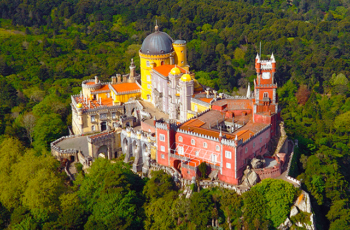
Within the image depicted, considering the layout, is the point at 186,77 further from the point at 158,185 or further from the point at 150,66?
the point at 158,185

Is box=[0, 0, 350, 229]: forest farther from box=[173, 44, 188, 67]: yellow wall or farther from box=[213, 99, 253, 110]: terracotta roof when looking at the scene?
box=[173, 44, 188, 67]: yellow wall

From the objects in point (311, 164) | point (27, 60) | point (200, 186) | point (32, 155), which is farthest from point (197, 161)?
point (27, 60)

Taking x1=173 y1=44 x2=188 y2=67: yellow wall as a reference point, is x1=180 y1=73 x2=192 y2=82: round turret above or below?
below

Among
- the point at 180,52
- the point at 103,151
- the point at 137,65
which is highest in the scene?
the point at 180,52

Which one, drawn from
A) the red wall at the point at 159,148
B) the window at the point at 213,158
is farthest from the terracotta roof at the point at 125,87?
the window at the point at 213,158

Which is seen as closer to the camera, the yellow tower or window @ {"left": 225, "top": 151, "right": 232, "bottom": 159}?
window @ {"left": 225, "top": 151, "right": 232, "bottom": 159}

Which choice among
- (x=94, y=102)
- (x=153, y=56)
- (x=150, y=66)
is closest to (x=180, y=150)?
(x=150, y=66)

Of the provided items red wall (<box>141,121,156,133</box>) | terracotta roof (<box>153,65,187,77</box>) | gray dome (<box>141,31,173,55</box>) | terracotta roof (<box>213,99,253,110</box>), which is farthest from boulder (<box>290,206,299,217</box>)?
gray dome (<box>141,31,173,55</box>)
